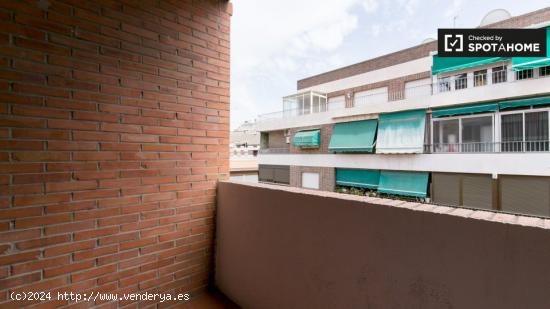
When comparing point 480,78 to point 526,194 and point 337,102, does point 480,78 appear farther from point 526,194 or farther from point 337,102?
point 337,102

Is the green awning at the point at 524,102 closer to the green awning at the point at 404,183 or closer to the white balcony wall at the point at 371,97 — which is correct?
the green awning at the point at 404,183

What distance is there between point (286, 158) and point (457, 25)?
10.0m

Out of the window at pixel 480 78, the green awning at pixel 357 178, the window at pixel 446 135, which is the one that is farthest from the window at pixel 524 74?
the green awning at pixel 357 178

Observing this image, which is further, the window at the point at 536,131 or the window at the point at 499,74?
the window at the point at 499,74

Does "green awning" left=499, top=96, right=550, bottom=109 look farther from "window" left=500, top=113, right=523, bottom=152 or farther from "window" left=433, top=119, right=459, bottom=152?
"window" left=433, top=119, right=459, bottom=152

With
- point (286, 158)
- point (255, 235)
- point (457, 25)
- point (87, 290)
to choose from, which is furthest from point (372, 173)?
point (87, 290)

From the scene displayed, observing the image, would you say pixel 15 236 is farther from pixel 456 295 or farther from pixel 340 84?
pixel 340 84

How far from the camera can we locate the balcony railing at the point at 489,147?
812 centimetres

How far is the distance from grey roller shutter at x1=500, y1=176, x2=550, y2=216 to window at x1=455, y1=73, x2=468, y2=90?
3.84 metres

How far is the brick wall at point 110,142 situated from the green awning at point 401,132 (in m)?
9.90

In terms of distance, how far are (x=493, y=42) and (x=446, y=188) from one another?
567cm

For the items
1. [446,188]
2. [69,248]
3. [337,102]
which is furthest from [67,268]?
[337,102]

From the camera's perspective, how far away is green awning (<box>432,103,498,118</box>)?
28.5ft

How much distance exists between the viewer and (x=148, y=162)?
6.59 ft
